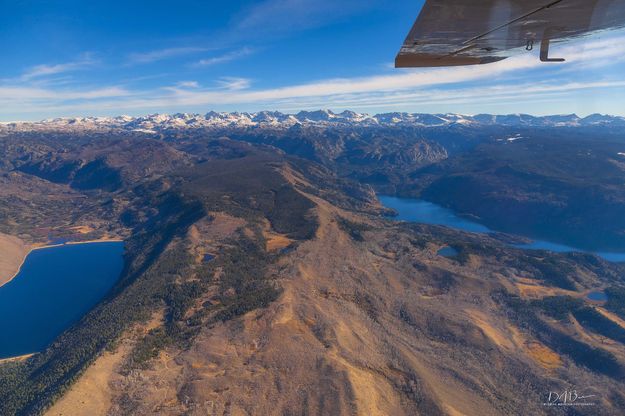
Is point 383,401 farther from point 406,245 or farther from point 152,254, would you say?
point 152,254

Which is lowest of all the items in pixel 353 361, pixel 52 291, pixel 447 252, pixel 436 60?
pixel 447 252

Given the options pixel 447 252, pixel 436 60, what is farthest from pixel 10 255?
pixel 436 60

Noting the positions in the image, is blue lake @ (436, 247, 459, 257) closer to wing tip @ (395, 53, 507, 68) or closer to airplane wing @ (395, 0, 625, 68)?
wing tip @ (395, 53, 507, 68)

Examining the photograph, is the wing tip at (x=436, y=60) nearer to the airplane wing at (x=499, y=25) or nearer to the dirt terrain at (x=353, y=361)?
the airplane wing at (x=499, y=25)

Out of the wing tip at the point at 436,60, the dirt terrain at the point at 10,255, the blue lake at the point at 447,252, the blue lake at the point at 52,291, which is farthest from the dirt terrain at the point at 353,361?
the dirt terrain at the point at 10,255

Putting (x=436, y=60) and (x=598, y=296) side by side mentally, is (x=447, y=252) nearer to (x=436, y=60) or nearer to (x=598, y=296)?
(x=598, y=296)

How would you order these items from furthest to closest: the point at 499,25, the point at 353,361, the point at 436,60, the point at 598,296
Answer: the point at 598,296, the point at 353,361, the point at 436,60, the point at 499,25

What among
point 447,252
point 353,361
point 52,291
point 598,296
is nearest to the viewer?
point 353,361
